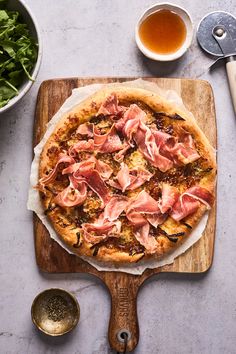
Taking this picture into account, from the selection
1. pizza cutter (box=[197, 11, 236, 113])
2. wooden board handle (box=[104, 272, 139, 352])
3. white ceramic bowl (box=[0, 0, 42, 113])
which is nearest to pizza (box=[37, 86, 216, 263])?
wooden board handle (box=[104, 272, 139, 352])

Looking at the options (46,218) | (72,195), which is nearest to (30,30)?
(72,195)

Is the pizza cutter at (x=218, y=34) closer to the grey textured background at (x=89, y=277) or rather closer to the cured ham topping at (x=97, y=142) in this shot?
the grey textured background at (x=89, y=277)

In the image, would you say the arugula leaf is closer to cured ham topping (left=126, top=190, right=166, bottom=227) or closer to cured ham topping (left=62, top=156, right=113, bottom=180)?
cured ham topping (left=62, top=156, right=113, bottom=180)

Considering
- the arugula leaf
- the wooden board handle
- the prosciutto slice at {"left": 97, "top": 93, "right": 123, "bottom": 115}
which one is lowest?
the wooden board handle

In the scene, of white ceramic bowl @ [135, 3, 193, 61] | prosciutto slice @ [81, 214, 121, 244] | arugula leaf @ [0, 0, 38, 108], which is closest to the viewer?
arugula leaf @ [0, 0, 38, 108]

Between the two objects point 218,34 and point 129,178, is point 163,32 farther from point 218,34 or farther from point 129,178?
point 129,178
